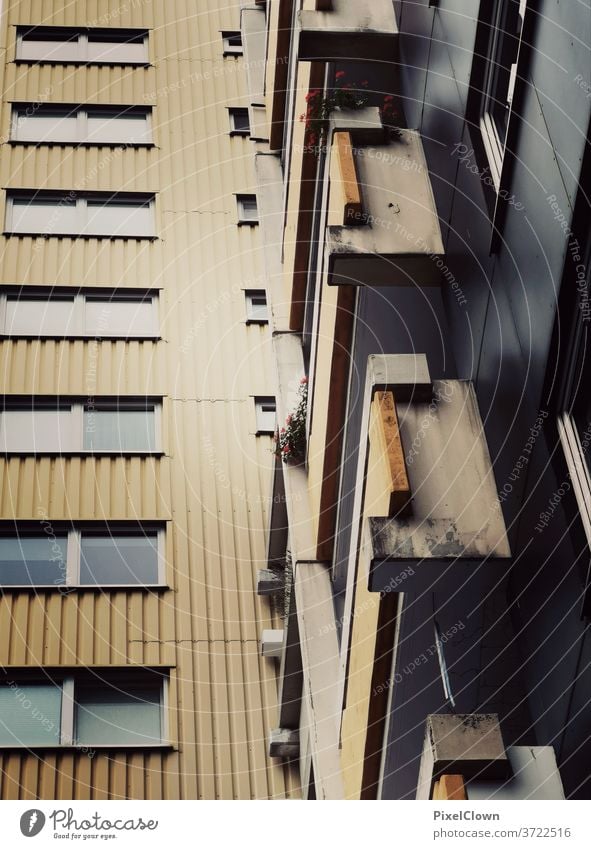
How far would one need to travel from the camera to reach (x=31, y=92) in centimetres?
2466

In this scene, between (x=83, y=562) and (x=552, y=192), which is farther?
(x=83, y=562)

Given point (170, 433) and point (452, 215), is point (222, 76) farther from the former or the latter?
point (452, 215)

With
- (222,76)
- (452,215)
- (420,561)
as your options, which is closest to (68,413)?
(222,76)

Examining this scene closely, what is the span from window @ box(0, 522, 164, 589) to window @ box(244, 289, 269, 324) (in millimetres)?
4529

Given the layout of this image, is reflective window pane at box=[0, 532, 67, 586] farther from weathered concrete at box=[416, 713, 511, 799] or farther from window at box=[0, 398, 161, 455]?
weathered concrete at box=[416, 713, 511, 799]

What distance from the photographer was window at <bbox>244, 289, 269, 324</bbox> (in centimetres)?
2152

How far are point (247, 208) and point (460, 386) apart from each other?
15.2m

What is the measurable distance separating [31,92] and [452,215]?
17.4m

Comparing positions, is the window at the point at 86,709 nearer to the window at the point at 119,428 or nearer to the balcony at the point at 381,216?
the window at the point at 119,428

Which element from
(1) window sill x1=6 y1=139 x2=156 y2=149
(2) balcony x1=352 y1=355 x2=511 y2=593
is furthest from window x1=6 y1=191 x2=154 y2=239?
(2) balcony x1=352 y1=355 x2=511 y2=593

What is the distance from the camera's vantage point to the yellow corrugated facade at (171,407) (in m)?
16.9

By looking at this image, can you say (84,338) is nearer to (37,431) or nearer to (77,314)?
(77,314)

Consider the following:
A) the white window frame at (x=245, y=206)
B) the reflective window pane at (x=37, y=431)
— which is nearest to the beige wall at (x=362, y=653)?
the reflective window pane at (x=37, y=431)

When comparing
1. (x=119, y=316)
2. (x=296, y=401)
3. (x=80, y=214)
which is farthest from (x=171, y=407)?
(x=80, y=214)
